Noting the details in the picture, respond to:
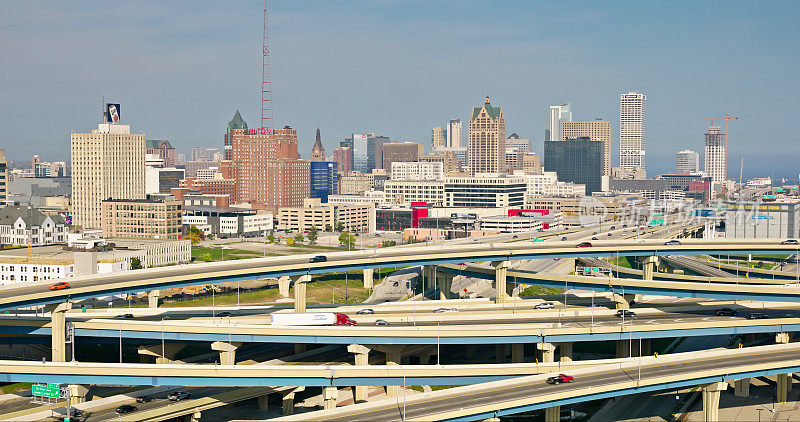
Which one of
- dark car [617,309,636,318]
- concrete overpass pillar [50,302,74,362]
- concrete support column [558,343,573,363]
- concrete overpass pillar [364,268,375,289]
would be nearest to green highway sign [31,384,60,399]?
concrete overpass pillar [50,302,74,362]

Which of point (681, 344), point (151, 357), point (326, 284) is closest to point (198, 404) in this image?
point (151, 357)

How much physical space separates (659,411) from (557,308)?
26.6 m

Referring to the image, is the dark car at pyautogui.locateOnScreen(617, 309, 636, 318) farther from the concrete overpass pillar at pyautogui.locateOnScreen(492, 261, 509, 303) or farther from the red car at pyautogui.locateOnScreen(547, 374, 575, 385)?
the red car at pyautogui.locateOnScreen(547, 374, 575, 385)

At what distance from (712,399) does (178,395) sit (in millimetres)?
46847

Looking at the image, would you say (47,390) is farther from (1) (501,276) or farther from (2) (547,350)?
(1) (501,276)

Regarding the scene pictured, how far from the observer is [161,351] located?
9875 cm

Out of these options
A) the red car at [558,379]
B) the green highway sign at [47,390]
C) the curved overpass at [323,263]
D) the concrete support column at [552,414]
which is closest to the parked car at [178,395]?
the green highway sign at [47,390]

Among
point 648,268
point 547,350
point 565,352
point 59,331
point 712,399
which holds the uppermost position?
point 648,268

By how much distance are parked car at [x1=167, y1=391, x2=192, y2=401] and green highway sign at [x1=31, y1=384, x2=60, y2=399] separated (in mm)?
9459

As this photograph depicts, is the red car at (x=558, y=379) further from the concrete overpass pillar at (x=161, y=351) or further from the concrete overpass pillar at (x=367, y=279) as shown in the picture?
the concrete overpass pillar at (x=367, y=279)

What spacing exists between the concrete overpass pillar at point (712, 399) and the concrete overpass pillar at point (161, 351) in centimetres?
5207

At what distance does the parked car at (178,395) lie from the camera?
271 feet

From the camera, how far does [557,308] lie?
4432 inches

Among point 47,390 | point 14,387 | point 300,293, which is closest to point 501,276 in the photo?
point 300,293
